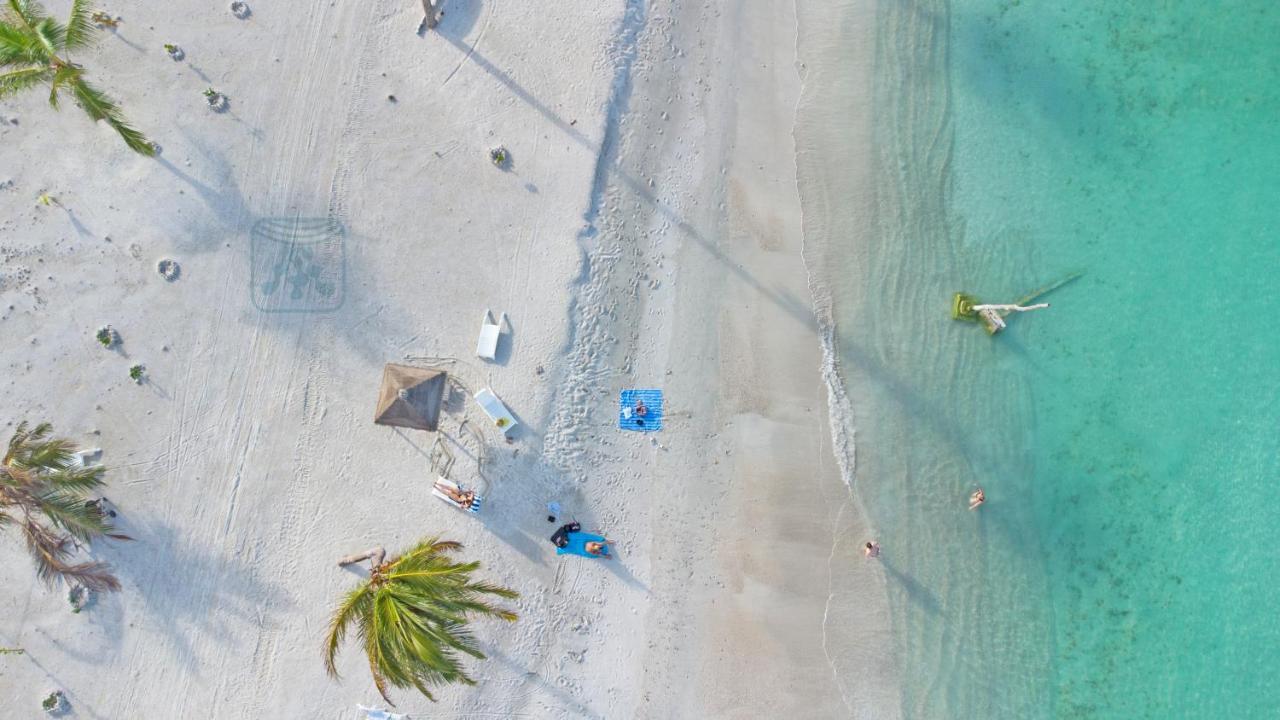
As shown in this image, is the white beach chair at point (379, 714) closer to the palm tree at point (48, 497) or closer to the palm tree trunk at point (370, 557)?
the palm tree trunk at point (370, 557)

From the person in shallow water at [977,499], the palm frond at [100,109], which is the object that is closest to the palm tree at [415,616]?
the palm frond at [100,109]

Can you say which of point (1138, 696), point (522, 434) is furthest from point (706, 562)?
point (1138, 696)

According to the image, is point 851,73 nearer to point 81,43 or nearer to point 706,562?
point 706,562

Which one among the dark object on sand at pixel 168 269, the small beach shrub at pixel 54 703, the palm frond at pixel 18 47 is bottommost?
the small beach shrub at pixel 54 703

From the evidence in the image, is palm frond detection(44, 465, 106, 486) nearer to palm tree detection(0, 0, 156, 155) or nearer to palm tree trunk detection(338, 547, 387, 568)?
palm tree trunk detection(338, 547, 387, 568)

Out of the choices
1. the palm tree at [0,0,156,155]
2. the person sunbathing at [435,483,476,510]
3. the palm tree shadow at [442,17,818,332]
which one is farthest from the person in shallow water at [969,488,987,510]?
the palm tree at [0,0,156,155]

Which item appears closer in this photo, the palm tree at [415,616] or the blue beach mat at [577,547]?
the palm tree at [415,616]
